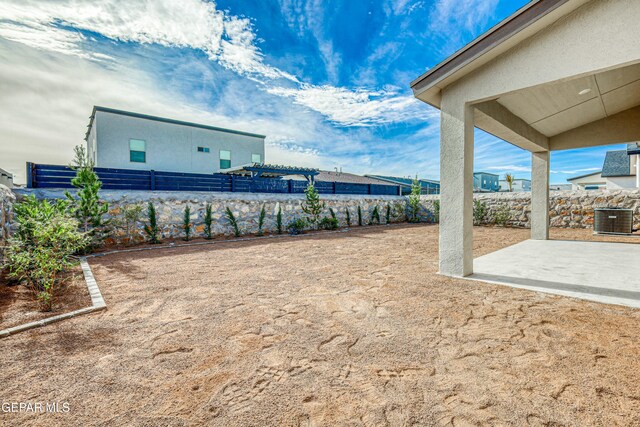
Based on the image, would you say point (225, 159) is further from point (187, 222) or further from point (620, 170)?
point (620, 170)

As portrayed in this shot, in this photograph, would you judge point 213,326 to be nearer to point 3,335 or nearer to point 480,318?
point 3,335

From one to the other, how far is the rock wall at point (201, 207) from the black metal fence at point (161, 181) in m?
0.72

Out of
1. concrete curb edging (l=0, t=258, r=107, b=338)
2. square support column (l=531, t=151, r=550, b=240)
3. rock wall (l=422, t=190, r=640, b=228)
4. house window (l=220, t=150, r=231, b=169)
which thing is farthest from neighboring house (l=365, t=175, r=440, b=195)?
concrete curb edging (l=0, t=258, r=107, b=338)

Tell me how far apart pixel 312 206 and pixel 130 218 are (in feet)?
23.4

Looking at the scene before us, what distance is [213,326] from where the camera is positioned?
301cm

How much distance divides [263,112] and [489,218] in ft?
48.9

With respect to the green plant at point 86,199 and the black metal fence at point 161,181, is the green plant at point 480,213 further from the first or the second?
the green plant at point 86,199

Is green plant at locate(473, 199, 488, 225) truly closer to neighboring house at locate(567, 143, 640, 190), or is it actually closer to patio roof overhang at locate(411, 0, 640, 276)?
patio roof overhang at locate(411, 0, 640, 276)

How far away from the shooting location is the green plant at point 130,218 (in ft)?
29.2

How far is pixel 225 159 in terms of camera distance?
60.5 feet

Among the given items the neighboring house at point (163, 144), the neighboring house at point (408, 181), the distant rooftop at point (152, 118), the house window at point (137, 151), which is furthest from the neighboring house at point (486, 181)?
the house window at point (137, 151)

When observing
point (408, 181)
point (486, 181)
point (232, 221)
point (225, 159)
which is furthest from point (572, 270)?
point (486, 181)

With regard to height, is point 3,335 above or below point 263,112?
below

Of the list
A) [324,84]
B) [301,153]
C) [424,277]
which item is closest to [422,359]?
[424,277]
